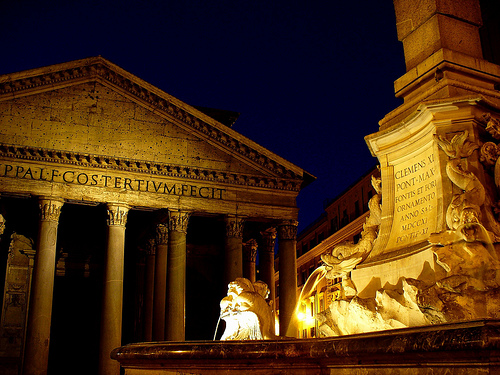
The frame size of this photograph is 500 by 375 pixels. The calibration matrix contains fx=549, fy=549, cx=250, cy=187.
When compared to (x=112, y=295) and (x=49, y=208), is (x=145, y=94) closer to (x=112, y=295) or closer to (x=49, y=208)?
(x=49, y=208)

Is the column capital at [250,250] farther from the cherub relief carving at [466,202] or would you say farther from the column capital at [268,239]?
the cherub relief carving at [466,202]

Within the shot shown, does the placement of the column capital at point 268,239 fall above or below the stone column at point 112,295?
above

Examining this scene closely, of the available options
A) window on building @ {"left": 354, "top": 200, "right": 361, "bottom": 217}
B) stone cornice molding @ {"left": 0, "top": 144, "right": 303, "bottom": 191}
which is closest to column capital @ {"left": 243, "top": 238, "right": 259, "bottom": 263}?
stone cornice molding @ {"left": 0, "top": 144, "right": 303, "bottom": 191}

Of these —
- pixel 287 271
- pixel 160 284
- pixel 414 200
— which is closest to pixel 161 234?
pixel 160 284

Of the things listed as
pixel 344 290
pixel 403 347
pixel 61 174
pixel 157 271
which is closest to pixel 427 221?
pixel 344 290

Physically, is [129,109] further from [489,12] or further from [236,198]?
[489,12]

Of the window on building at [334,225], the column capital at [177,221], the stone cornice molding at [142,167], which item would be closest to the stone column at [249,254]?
the stone cornice molding at [142,167]

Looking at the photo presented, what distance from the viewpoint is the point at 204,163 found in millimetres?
22406

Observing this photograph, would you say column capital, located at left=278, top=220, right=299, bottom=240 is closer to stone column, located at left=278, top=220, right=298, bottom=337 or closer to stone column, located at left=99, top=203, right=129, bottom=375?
stone column, located at left=278, top=220, right=298, bottom=337

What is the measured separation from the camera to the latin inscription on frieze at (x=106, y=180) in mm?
19547

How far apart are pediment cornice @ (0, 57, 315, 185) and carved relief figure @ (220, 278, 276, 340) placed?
55.3 feet

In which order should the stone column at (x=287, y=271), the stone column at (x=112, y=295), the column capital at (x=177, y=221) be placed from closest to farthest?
1. the stone column at (x=112, y=295)
2. the column capital at (x=177, y=221)
3. the stone column at (x=287, y=271)

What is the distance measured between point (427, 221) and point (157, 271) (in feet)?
63.0

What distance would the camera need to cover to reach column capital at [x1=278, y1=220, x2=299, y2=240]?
2291cm
